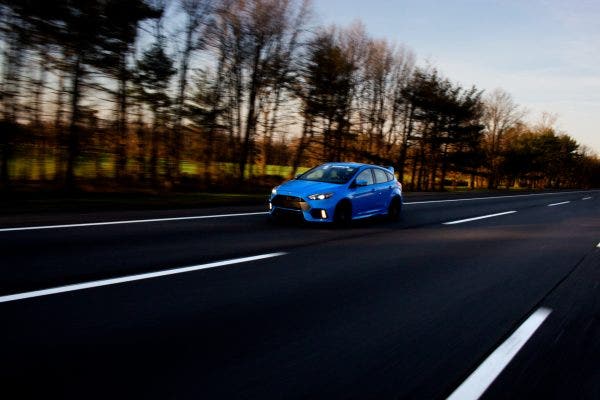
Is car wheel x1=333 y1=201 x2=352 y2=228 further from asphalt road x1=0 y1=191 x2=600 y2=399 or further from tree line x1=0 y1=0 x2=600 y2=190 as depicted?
tree line x1=0 y1=0 x2=600 y2=190

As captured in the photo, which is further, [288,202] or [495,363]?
[288,202]

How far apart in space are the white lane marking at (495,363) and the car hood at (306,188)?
21.3 ft

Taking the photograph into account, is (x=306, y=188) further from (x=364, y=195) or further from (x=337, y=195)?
(x=364, y=195)

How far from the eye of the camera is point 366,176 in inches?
495

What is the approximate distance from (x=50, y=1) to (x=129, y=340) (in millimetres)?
16582

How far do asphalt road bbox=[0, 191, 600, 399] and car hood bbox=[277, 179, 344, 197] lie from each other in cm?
214

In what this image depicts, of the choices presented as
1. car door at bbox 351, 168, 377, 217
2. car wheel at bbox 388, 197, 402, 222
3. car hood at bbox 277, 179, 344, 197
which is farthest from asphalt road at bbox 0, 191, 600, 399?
car wheel at bbox 388, 197, 402, 222

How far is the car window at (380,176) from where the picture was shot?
13.1 metres

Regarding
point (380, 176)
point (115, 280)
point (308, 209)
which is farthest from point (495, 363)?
point (380, 176)

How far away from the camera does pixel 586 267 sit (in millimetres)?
7949

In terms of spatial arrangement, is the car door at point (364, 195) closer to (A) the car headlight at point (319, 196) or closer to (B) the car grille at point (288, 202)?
(A) the car headlight at point (319, 196)

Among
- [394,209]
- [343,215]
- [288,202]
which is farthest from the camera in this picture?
[394,209]

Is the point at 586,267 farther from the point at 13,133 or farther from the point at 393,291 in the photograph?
the point at 13,133

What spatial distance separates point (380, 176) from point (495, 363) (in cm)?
989
